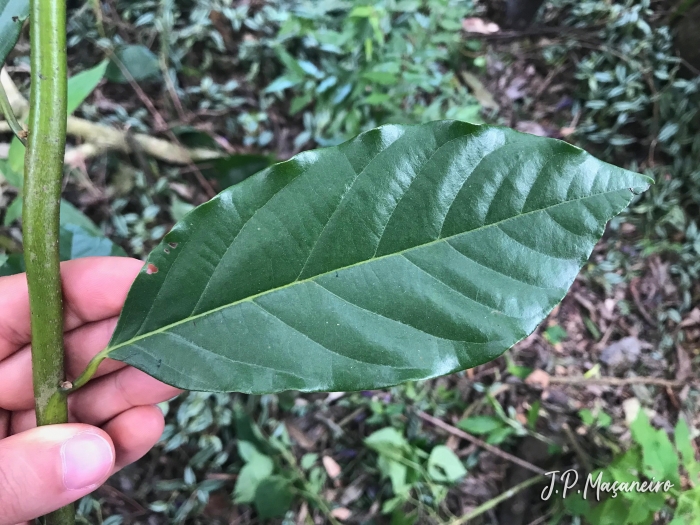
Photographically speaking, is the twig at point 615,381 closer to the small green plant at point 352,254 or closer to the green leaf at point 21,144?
the small green plant at point 352,254

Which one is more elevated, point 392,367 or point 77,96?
point 77,96

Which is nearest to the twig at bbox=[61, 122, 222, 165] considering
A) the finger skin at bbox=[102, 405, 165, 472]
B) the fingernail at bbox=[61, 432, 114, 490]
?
the finger skin at bbox=[102, 405, 165, 472]

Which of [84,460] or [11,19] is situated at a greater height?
[11,19]

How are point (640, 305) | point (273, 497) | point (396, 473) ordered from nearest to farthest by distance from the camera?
point (273, 497)
point (396, 473)
point (640, 305)

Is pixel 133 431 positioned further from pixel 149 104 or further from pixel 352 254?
pixel 149 104

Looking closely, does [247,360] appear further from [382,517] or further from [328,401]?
[382,517]

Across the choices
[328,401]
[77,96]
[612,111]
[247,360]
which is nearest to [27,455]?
[247,360]

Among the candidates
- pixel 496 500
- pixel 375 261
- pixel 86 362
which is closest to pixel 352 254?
pixel 375 261
